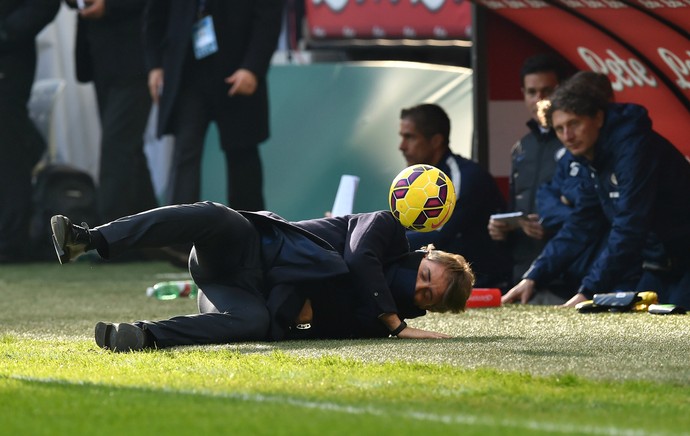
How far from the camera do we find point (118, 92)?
1427 centimetres

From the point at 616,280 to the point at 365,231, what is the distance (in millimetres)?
2550

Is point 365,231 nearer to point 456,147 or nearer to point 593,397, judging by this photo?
point 593,397

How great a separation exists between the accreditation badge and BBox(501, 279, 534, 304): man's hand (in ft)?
13.2

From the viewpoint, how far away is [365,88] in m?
14.7

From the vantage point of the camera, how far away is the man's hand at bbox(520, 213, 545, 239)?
10.2 meters

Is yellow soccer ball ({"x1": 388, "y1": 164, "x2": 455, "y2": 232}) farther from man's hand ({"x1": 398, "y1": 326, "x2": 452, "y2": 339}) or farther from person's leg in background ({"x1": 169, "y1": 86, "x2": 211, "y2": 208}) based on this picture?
person's leg in background ({"x1": 169, "y1": 86, "x2": 211, "y2": 208})

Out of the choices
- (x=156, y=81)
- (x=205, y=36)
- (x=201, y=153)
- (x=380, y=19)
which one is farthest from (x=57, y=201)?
(x=380, y=19)

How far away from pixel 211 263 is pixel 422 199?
1743 mm

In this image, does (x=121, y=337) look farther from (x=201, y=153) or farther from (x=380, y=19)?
(x=380, y=19)

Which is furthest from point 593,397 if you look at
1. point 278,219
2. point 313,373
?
point 278,219

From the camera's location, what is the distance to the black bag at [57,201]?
1495 centimetres

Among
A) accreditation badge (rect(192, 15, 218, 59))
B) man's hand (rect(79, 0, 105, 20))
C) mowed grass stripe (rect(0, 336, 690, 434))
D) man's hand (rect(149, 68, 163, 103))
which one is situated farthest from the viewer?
man's hand (rect(79, 0, 105, 20))

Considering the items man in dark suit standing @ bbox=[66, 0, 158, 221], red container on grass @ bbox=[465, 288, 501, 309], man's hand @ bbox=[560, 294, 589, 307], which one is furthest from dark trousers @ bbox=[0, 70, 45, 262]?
man's hand @ bbox=[560, 294, 589, 307]

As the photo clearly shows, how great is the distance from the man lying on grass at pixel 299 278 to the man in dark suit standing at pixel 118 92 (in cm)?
685
